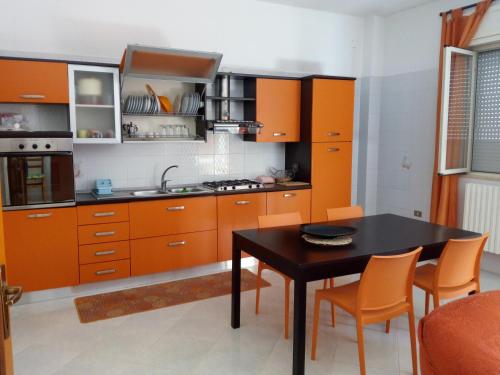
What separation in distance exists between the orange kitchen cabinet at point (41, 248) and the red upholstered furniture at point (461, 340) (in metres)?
3.05

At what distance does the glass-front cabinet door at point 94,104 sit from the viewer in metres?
3.77

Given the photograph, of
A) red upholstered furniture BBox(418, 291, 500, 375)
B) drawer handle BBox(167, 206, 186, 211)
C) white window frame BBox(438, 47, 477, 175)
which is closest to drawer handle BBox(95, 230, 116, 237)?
drawer handle BBox(167, 206, 186, 211)

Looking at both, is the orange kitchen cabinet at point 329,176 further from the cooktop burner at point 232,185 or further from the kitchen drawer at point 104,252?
the kitchen drawer at point 104,252

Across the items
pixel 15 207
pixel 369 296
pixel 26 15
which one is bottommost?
pixel 369 296

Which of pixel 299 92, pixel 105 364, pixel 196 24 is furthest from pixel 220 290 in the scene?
pixel 196 24

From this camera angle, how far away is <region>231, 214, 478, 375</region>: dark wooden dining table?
2416 millimetres

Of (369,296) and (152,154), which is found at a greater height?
(152,154)

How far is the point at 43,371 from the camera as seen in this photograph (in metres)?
2.63

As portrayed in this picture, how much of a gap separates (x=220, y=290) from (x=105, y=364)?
53.8 inches

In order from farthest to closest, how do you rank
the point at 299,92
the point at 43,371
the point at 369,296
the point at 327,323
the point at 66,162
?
the point at 299,92
the point at 66,162
the point at 327,323
the point at 43,371
the point at 369,296

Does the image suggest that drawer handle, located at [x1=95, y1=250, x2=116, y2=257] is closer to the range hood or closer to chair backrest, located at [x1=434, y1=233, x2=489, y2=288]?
the range hood

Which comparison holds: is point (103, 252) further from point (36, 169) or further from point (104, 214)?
point (36, 169)

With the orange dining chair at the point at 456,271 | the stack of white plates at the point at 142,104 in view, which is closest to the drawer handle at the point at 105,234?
the stack of white plates at the point at 142,104

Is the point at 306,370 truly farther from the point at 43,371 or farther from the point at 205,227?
the point at 205,227
